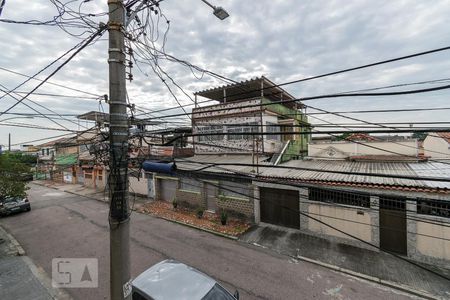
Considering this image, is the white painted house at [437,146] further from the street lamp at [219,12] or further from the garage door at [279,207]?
the street lamp at [219,12]

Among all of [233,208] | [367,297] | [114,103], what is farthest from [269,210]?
[114,103]

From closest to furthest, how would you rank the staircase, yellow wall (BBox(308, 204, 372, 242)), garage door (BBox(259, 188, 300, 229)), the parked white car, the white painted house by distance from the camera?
the parked white car, yellow wall (BBox(308, 204, 372, 242)), garage door (BBox(259, 188, 300, 229)), the staircase, the white painted house

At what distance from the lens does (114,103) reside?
167 inches

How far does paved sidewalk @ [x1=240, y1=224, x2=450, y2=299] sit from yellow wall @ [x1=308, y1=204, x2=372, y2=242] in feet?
1.87

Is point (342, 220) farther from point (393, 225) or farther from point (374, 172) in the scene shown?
point (374, 172)

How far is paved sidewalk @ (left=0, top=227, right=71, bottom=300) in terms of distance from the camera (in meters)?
7.83

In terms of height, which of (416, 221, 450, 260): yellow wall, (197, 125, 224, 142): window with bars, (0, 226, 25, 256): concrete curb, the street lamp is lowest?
(0, 226, 25, 256): concrete curb

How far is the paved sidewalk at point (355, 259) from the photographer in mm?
8172

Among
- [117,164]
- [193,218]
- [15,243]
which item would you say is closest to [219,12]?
[117,164]

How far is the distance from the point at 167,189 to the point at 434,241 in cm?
1672

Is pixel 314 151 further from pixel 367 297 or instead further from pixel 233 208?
pixel 367 297

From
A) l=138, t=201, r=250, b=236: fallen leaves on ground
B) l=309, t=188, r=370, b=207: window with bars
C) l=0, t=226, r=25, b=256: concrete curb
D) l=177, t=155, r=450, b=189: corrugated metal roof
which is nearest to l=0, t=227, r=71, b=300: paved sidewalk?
l=0, t=226, r=25, b=256: concrete curb

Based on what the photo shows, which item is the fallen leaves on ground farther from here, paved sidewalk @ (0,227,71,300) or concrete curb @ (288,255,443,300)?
paved sidewalk @ (0,227,71,300)

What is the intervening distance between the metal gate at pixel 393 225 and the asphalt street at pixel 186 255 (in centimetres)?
298
